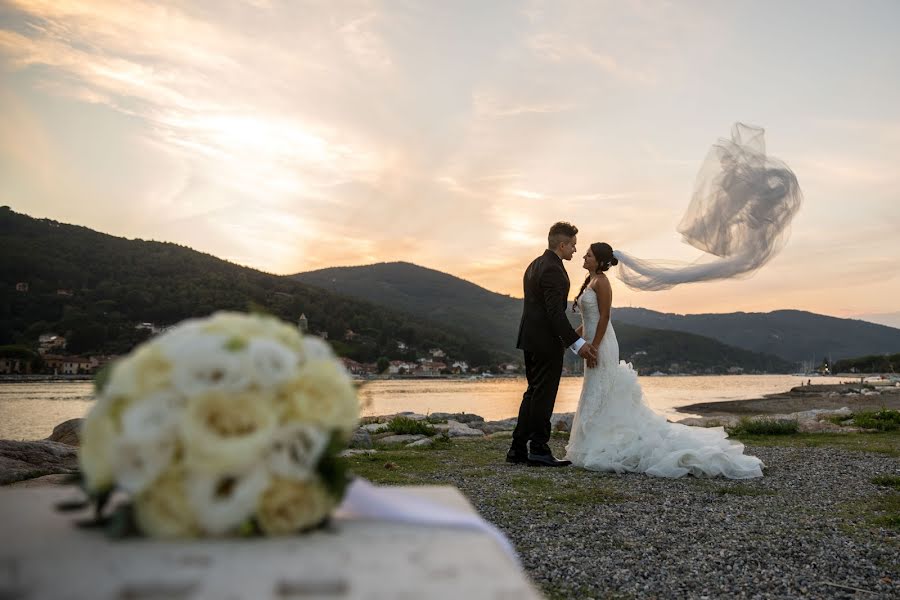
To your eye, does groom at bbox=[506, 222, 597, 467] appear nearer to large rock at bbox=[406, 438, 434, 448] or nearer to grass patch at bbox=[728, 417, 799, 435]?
large rock at bbox=[406, 438, 434, 448]

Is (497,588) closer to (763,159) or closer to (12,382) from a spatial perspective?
(763,159)

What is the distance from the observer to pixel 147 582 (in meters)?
1.31

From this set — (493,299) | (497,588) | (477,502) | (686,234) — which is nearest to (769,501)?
(477,502)

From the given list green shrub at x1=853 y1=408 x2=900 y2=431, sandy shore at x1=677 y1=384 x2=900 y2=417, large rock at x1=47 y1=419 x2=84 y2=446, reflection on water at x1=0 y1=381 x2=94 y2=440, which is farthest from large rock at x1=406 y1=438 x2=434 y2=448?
sandy shore at x1=677 y1=384 x2=900 y2=417

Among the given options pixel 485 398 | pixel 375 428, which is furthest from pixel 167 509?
pixel 485 398

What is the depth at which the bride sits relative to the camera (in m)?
9.10

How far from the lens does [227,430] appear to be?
5.34ft

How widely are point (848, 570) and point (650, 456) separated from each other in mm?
4289

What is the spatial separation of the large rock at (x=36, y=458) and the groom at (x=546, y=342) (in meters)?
6.41

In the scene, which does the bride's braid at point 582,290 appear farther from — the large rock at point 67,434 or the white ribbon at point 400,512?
the large rock at point 67,434

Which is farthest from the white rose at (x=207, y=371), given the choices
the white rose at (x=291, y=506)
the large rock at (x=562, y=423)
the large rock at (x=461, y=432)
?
the large rock at (x=562, y=423)

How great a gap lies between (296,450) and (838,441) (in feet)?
47.4

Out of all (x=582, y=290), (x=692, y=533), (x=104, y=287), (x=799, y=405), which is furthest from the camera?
(x=104, y=287)

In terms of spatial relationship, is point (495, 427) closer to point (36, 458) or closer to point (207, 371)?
point (36, 458)
